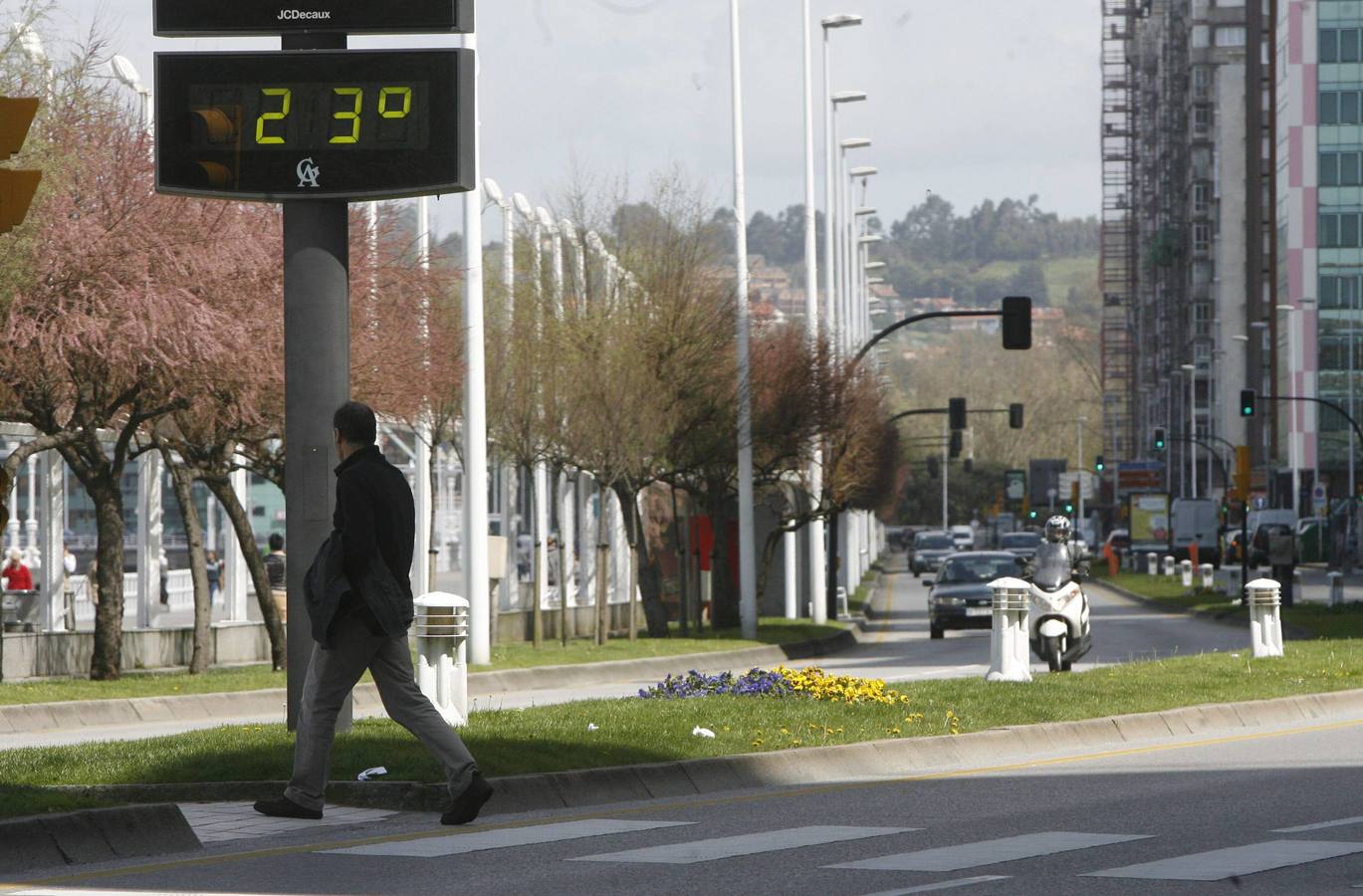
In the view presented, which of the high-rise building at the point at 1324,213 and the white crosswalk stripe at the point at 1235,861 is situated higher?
the high-rise building at the point at 1324,213

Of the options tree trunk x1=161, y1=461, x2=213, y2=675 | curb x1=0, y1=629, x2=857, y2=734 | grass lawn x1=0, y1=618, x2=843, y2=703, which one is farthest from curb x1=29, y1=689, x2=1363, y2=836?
tree trunk x1=161, y1=461, x2=213, y2=675

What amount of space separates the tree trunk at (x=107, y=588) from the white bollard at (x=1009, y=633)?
964cm

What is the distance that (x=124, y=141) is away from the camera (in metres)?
24.9

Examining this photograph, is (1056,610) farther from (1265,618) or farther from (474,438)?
(474,438)

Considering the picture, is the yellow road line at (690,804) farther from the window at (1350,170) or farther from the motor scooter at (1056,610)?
the window at (1350,170)

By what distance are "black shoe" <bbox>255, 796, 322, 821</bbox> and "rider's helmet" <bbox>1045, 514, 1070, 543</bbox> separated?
1433 cm

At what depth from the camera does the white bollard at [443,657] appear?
1466 cm

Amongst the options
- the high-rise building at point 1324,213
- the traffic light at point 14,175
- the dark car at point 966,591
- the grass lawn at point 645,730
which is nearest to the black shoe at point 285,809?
the grass lawn at point 645,730

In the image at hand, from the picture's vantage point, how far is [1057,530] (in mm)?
24344

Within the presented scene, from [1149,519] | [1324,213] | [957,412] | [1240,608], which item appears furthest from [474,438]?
[1324,213]

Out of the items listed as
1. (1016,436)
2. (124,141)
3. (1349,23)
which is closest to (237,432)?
(124,141)

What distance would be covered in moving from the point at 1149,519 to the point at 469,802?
87.3 meters

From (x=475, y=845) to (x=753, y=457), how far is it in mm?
33067

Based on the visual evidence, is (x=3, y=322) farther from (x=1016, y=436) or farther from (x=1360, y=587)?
(x=1016, y=436)
